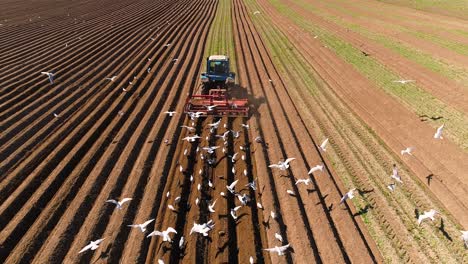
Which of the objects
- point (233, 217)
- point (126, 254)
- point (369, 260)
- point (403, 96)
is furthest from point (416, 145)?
point (126, 254)

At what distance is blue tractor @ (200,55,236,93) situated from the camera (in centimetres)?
1528

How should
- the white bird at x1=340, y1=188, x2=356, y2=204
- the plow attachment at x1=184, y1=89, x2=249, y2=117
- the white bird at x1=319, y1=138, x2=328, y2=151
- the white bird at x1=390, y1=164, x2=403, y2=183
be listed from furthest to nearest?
1. the plow attachment at x1=184, y1=89, x2=249, y2=117
2. the white bird at x1=319, y1=138, x2=328, y2=151
3. the white bird at x1=390, y1=164, x2=403, y2=183
4. the white bird at x1=340, y1=188, x2=356, y2=204

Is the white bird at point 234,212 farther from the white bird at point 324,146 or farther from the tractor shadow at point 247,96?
the tractor shadow at point 247,96

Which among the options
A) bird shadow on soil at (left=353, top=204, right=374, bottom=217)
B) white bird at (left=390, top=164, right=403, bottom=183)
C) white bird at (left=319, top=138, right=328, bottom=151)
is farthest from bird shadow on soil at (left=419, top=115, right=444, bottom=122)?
bird shadow on soil at (left=353, top=204, right=374, bottom=217)

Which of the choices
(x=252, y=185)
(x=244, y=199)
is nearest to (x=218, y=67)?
(x=252, y=185)

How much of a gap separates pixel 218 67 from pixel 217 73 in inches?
11.6

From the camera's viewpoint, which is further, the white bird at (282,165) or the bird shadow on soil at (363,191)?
the white bird at (282,165)

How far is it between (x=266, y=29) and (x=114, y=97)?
63.2 ft

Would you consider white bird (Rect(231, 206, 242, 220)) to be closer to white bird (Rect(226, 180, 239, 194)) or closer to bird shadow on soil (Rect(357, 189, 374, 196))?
white bird (Rect(226, 180, 239, 194))

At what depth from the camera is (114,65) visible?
1964cm

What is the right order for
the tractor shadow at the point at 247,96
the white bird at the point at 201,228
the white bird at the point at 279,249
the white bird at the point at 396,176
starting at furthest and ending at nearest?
1. the tractor shadow at the point at 247,96
2. the white bird at the point at 396,176
3. the white bird at the point at 201,228
4. the white bird at the point at 279,249

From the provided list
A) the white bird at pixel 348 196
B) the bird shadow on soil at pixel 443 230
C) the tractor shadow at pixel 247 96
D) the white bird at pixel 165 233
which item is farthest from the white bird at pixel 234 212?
the tractor shadow at pixel 247 96

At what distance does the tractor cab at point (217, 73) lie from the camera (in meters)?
15.3

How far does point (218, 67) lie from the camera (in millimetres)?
15453
